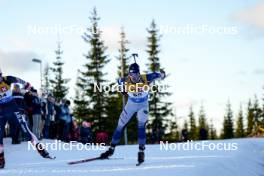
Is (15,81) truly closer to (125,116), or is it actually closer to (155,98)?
(125,116)

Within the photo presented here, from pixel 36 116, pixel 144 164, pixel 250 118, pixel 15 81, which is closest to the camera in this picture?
pixel 144 164

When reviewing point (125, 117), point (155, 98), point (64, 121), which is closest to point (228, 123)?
point (155, 98)

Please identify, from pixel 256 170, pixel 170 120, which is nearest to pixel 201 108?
pixel 170 120

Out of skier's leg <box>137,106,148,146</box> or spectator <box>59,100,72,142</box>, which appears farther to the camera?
spectator <box>59,100,72,142</box>

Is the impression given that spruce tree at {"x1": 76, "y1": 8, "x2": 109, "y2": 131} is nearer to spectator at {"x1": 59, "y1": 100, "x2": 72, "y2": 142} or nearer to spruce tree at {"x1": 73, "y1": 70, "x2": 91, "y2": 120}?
spruce tree at {"x1": 73, "y1": 70, "x2": 91, "y2": 120}

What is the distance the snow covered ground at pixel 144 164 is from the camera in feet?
34.5

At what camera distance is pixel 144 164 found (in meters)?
11.9

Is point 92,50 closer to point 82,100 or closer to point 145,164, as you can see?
point 82,100

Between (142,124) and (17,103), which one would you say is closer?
(142,124)

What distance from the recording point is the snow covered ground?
10518 mm

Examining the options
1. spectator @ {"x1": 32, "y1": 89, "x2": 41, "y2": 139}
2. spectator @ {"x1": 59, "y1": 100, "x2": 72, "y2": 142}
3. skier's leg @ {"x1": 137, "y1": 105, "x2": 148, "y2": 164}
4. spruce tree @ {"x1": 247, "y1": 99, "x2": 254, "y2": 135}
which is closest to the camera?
skier's leg @ {"x1": 137, "y1": 105, "x2": 148, "y2": 164}

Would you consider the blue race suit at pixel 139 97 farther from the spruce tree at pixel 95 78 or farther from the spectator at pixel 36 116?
the spruce tree at pixel 95 78

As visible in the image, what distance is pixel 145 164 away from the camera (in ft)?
39.1

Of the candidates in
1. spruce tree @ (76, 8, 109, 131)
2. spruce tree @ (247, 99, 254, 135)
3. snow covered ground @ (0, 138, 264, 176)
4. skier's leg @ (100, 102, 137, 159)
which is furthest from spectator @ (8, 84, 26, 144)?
spruce tree @ (247, 99, 254, 135)
